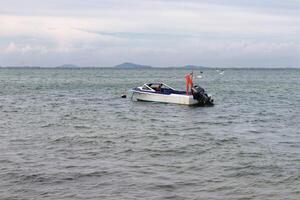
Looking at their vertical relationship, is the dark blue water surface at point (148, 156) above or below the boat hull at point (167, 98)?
below

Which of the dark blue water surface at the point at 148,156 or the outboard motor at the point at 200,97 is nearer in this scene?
the dark blue water surface at the point at 148,156

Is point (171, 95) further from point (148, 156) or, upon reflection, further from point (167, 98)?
point (148, 156)

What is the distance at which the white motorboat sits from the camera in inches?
1727

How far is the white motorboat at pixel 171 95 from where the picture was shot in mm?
43875

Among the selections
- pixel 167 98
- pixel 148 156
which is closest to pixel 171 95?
pixel 167 98

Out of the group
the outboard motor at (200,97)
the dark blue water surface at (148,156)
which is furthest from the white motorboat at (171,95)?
the dark blue water surface at (148,156)

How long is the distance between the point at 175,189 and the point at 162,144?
8.22 meters

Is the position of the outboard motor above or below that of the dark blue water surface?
above

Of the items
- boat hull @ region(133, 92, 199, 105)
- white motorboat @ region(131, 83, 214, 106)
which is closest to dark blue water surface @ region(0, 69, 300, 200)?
boat hull @ region(133, 92, 199, 105)

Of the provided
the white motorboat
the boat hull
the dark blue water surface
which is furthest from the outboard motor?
the dark blue water surface

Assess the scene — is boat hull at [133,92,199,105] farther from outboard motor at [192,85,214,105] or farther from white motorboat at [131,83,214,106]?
→ outboard motor at [192,85,214,105]

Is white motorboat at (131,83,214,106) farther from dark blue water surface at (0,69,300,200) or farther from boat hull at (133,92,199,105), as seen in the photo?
dark blue water surface at (0,69,300,200)

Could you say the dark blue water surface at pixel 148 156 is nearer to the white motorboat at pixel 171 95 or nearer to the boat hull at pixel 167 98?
the boat hull at pixel 167 98

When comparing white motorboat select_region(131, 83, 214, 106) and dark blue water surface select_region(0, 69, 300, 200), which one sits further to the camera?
white motorboat select_region(131, 83, 214, 106)
